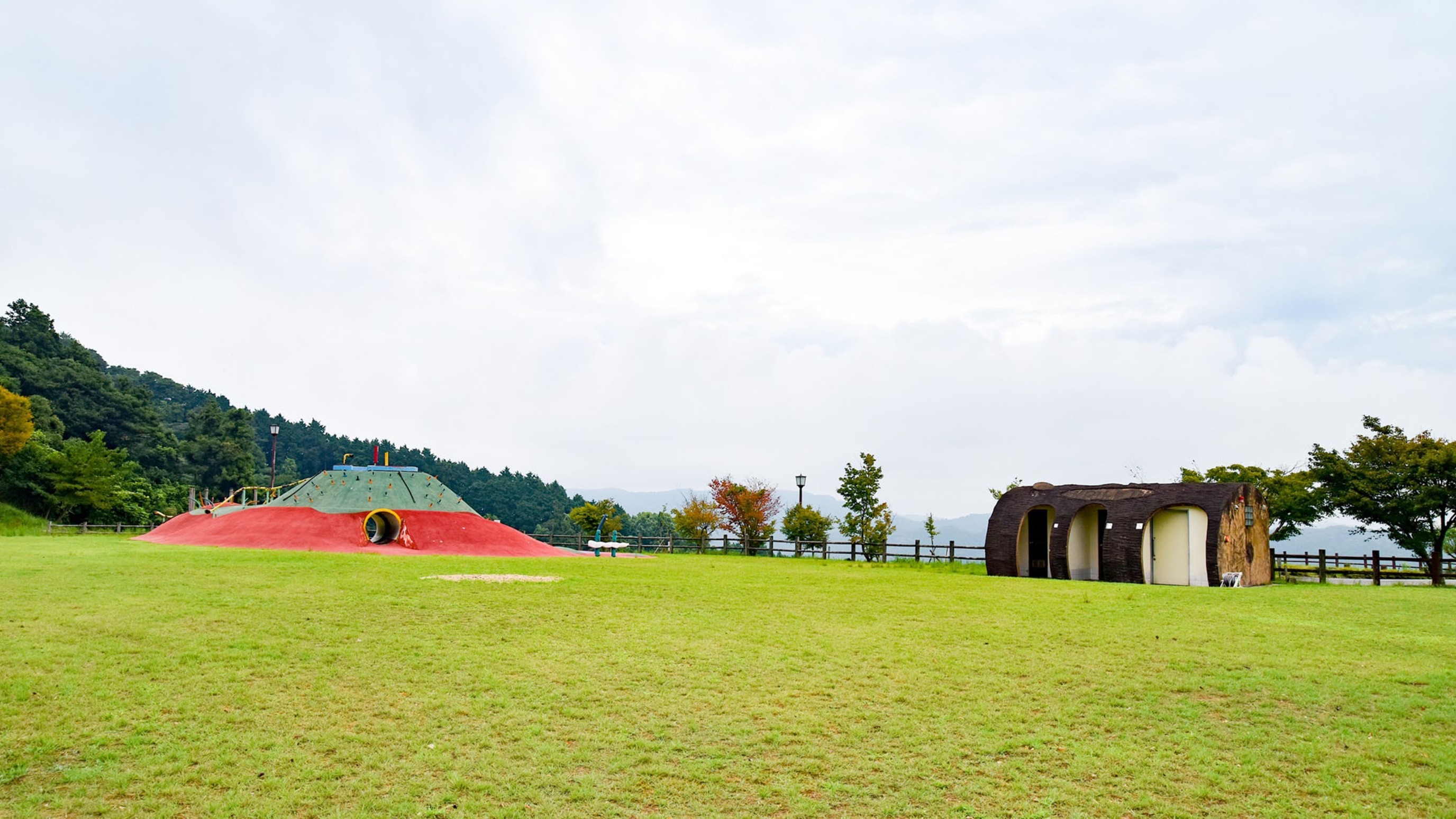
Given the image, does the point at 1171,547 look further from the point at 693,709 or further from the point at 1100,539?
the point at 693,709

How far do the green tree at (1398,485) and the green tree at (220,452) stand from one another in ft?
230

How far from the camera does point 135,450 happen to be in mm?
62969

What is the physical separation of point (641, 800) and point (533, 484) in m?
100

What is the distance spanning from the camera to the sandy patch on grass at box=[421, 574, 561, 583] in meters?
17.0

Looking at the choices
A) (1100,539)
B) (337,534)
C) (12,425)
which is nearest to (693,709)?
A: (1100,539)


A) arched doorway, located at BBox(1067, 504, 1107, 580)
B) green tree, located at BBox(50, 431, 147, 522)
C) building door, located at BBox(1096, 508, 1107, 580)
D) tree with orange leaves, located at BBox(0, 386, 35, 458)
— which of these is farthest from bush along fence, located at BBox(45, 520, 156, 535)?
building door, located at BBox(1096, 508, 1107, 580)

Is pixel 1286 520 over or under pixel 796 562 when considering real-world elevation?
over

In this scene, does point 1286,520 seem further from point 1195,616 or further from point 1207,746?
point 1207,746

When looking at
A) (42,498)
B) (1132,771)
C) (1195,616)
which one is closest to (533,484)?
(42,498)

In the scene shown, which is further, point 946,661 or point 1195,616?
point 1195,616

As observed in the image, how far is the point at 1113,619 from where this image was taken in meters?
13.2

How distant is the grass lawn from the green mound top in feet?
55.9

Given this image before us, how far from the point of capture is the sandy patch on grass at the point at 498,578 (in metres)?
17.0

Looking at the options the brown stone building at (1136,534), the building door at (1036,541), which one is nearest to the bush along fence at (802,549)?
the building door at (1036,541)
